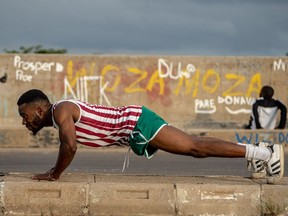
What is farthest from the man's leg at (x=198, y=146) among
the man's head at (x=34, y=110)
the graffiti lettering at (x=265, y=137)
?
the graffiti lettering at (x=265, y=137)

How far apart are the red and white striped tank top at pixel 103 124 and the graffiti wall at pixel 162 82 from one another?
1230cm

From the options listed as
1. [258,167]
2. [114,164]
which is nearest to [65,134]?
[258,167]

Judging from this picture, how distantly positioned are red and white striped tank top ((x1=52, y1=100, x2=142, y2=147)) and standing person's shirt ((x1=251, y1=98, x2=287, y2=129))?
30.9 ft

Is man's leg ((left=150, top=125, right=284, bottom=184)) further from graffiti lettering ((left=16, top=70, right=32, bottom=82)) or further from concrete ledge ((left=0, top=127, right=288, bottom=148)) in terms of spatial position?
graffiti lettering ((left=16, top=70, right=32, bottom=82))

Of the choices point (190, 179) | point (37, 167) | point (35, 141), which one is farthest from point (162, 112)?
point (190, 179)

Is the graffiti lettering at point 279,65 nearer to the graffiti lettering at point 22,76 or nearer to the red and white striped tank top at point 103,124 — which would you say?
the graffiti lettering at point 22,76

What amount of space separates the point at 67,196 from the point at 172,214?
1062 mm

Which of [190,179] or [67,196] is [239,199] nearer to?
[190,179]

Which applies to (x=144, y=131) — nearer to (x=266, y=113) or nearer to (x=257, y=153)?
(x=257, y=153)

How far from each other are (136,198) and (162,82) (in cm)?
1309

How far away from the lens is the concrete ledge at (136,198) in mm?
8516

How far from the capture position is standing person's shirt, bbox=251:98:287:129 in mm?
17969

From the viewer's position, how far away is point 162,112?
21484 mm

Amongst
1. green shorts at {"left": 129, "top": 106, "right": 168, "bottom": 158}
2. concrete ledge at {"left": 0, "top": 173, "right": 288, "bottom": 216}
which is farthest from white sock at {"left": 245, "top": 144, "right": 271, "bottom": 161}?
green shorts at {"left": 129, "top": 106, "right": 168, "bottom": 158}
